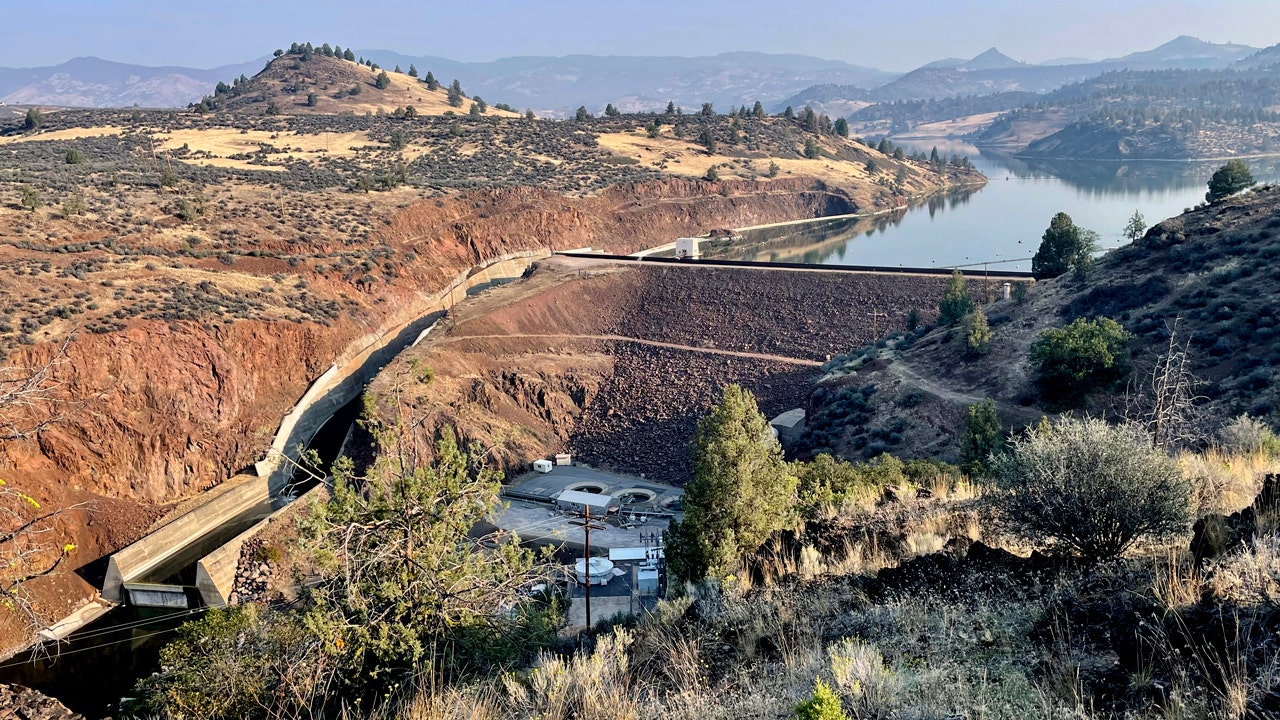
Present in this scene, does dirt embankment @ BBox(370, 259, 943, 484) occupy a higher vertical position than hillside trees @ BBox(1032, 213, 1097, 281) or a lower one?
lower

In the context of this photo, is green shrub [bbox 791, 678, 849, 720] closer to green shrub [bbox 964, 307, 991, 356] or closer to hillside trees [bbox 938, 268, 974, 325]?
green shrub [bbox 964, 307, 991, 356]

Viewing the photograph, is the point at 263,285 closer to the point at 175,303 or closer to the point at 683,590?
the point at 175,303

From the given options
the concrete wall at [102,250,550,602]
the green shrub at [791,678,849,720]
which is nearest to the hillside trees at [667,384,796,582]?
the concrete wall at [102,250,550,602]

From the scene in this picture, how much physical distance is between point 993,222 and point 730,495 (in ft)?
240

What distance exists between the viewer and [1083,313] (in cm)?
2947

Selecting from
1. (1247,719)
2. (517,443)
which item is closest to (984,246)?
(517,443)

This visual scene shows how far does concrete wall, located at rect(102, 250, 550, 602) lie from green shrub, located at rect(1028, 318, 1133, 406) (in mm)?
20770

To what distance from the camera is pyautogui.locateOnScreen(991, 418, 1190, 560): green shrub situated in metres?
7.41

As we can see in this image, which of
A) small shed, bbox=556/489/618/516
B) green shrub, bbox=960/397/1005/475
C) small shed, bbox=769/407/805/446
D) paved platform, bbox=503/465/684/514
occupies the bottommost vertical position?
paved platform, bbox=503/465/684/514

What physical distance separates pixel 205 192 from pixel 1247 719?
50393 mm

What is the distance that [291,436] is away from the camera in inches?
1228

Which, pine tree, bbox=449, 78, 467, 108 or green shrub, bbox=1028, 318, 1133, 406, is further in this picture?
pine tree, bbox=449, 78, 467, 108

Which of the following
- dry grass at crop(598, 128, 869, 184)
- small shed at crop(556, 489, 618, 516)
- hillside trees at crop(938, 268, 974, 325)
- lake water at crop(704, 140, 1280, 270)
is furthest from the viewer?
dry grass at crop(598, 128, 869, 184)

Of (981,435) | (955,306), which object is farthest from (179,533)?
(955,306)
